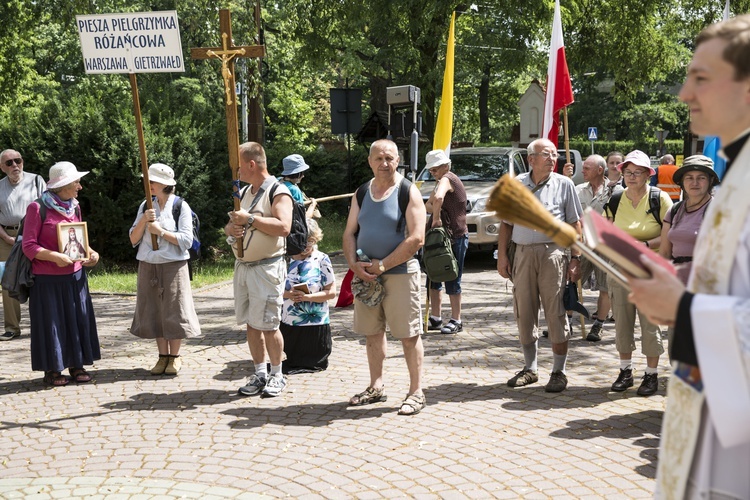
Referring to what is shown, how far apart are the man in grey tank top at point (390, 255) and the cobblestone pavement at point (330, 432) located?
573 millimetres

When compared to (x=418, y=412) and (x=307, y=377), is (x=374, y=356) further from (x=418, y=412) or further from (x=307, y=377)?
(x=307, y=377)

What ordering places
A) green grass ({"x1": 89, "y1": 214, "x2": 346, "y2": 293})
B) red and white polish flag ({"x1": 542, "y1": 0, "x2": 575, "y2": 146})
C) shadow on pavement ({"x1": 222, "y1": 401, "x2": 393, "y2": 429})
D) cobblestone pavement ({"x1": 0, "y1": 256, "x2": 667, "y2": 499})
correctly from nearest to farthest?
cobblestone pavement ({"x1": 0, "y1": 256, "x2": 667, "y2": 499}) → shadow on pavement ({"x1": 222, "y1": 401, "x2": 393, "y2": 429}) → red and white polish flag ({"x1": 542, "y1": 0, "x2": 575, "y2": 146}) → green grass ({"x1": 89, "y1": 214, "x2": 346, "y2": 293})

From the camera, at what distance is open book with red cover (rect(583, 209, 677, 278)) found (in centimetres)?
216

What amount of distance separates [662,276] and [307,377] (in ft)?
18.3

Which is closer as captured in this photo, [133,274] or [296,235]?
[296,235]

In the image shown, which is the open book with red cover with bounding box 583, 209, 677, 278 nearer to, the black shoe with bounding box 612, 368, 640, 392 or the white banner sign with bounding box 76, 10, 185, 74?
the black shoe with bounding box 612, 368, 640, 392

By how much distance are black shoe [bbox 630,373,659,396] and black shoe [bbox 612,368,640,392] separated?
0.45 ft

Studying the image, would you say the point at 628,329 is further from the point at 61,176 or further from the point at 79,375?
the point at 61,176

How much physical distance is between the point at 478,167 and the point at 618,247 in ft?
48.7

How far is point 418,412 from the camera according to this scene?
6238 millimetres

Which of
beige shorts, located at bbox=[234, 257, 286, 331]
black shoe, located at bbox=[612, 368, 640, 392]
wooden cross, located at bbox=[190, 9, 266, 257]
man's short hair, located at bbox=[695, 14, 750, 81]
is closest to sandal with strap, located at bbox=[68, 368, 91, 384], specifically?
beige shorts, located at bbox=[234, 257, 286, 331]

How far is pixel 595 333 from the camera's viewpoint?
894cm

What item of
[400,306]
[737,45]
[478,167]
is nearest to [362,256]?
[400,306]

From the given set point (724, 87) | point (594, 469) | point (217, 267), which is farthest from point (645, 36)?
point (724, 87)
